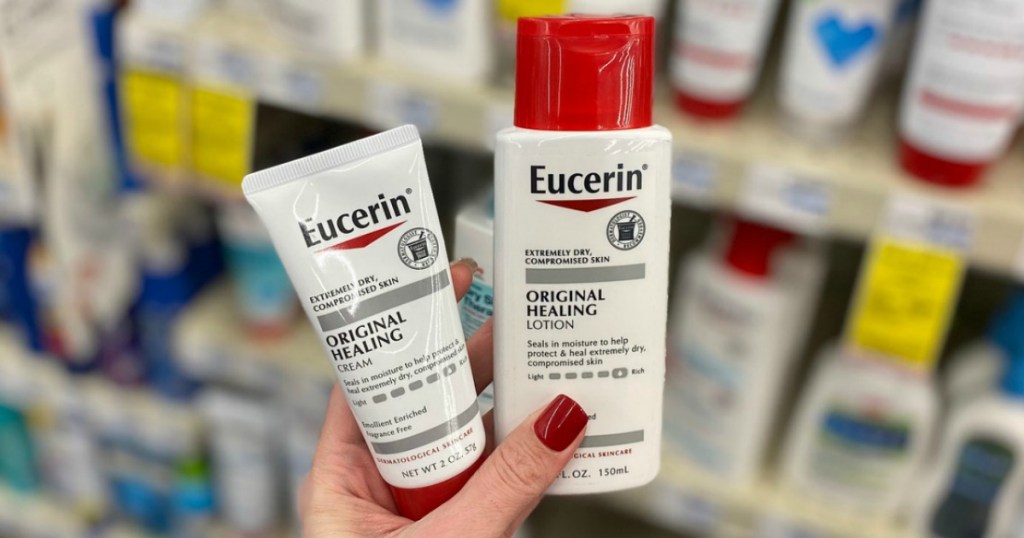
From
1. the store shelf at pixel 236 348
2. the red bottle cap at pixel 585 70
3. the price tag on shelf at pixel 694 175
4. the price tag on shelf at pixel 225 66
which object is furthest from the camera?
the store shelf at pixel 236 348

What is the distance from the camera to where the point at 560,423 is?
445mm

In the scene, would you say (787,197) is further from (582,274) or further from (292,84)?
(292,84)

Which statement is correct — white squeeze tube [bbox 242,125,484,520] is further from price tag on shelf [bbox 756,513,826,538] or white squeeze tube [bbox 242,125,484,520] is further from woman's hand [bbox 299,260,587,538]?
price tag on shelf [bbox 756,513,826,538]

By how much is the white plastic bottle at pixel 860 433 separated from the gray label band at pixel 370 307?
1.68ft

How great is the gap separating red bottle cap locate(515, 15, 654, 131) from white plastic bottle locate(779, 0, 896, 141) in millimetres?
346

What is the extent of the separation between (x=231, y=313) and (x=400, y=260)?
0.76 metres

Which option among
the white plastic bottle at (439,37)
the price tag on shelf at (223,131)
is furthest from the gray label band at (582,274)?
the price tag on shelf at (223,131)

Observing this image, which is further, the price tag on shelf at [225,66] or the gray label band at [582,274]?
the price tag on shelf at [225,66]

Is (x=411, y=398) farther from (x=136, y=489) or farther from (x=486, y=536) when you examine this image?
(x=136, y=489)

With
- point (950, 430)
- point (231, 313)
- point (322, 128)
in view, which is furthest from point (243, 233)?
point (950, 430)

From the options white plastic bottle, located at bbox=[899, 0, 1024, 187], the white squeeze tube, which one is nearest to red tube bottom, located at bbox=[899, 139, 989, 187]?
white plastic bottle, located at bbox=[899, 0, 1024, 187]

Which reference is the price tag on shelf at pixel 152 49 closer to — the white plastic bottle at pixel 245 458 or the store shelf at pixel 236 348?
the store shelf at pixel 236 348

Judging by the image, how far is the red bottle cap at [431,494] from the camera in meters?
0.46

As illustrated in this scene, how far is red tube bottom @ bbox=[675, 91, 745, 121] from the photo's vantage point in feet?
2.52
